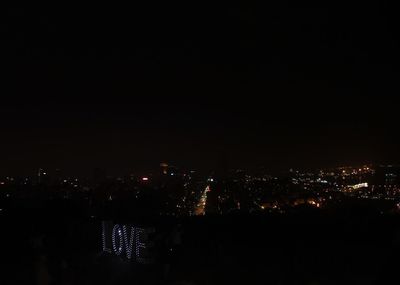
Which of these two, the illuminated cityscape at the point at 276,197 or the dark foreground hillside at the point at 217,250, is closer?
the dark foreground hillside at the point at 217,250

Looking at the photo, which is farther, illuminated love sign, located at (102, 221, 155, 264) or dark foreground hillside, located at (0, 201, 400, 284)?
illuminated love sign, located at (102, 221, 155, 264)

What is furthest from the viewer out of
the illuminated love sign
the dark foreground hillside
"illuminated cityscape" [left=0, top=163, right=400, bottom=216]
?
"illuminated cityscape" [left=0, top=163, right=400, bottom=216]

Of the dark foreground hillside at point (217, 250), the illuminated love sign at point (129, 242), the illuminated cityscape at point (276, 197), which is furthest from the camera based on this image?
the illuminated cityscape at point (276, 197)

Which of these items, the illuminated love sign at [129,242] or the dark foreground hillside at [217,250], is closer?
the dark foreground hillside at [217,250]

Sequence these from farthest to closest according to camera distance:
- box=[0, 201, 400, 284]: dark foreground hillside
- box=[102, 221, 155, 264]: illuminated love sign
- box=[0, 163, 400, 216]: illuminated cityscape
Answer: box=[0, 163, 400, 216]: illuminated cityscape
box=[102, 221, 155, 264]: illuminated love sign
box=[0, 201, 400, 284]: dark foreground hillside

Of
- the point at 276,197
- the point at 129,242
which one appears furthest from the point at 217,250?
the point at 276,197

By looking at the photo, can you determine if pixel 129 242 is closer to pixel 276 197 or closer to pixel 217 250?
pixel 217 250

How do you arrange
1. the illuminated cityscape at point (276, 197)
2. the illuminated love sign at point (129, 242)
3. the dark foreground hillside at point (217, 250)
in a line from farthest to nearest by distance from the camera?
the illuminated cityscape at point (276, 197), the illuminated love sign at point (129, 242), the dark foreground hillside at point (217, 250)

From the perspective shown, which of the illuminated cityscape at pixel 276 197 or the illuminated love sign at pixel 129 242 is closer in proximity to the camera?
the illuminated love sign at pixel 129 242

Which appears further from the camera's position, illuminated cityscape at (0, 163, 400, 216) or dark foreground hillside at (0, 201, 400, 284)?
illuminated cityscape at (0, 163, 400, 216)
